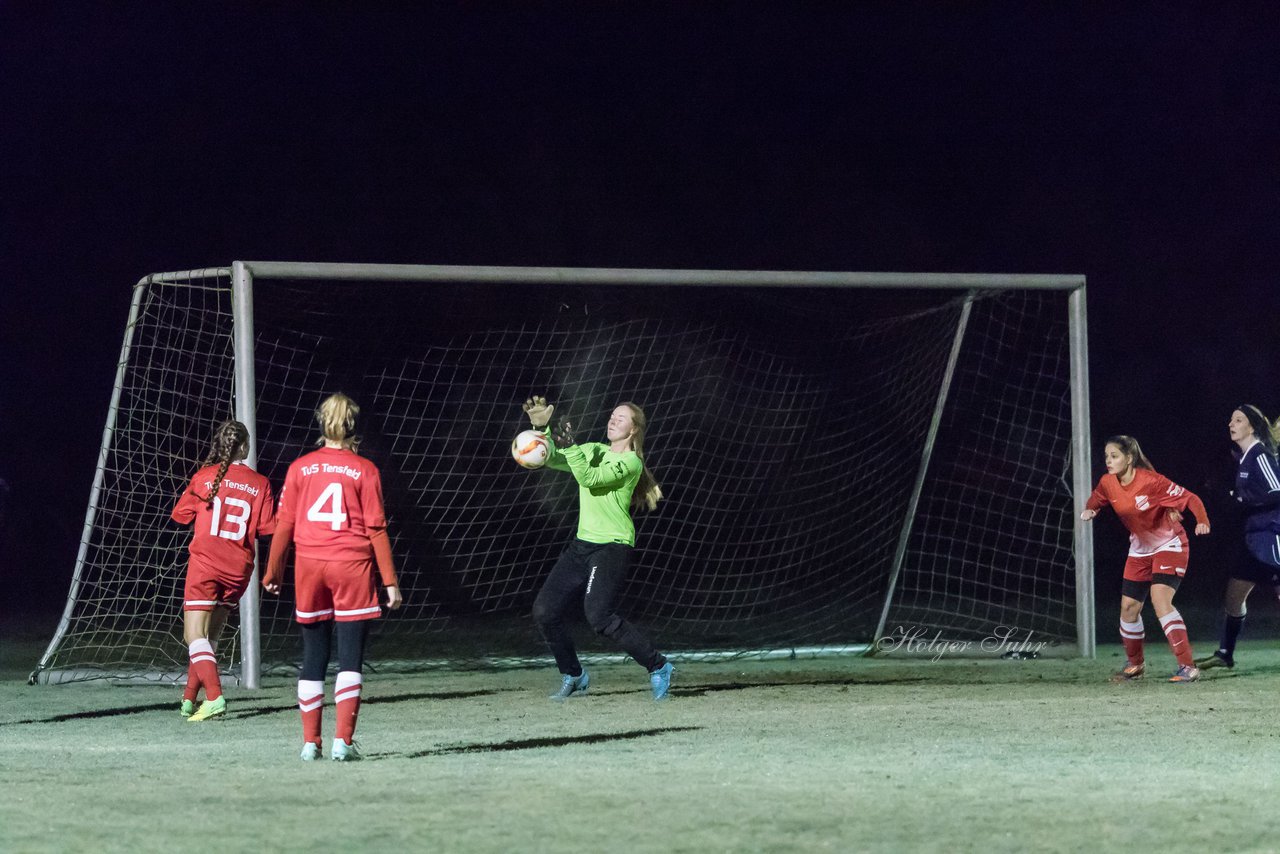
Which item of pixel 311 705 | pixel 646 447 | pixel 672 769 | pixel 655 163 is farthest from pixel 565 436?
pixel 655 163

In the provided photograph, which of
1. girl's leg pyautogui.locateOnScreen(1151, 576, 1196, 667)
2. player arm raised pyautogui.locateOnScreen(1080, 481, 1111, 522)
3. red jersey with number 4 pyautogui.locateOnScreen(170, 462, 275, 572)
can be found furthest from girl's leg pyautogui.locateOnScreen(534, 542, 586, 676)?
girl's leg pyautogui.locateOnScreen(1151, 576, 1196, 667)

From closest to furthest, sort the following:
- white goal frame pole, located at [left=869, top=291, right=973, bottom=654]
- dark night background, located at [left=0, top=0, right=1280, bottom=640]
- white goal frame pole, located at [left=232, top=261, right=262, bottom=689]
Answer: white goal frame pole, located at [left=232, top=261, right=262, bottom=689]
white goal frame pole, located at [left=869, top=291, right=973, bottom=654]
dark night background, located at [left=0, top=0, right=1280, bottom=640]

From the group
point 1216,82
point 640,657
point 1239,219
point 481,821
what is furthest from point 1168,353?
point 481,821

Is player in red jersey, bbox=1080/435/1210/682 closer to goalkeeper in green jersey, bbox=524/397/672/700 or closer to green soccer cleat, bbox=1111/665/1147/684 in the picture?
green soccer cleat, bbox=1111/665/1147/684

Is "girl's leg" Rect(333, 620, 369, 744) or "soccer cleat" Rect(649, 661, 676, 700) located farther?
"soccer cleat" Rect(649, 661, 676, 700)

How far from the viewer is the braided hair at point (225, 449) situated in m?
7.41

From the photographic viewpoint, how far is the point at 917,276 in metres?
10.3

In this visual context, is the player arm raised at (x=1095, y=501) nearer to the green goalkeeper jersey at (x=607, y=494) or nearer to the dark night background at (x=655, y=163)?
the green goalkeeper jersey at (x=607, y=494)

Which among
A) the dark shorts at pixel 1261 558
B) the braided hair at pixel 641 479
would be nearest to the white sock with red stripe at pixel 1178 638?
the dark shorts at pixel 1261 558

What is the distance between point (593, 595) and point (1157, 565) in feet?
10.8

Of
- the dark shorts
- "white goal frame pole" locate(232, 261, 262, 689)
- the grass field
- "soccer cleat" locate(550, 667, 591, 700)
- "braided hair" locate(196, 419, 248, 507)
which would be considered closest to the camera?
the grass field

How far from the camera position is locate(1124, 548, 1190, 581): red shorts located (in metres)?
8.70

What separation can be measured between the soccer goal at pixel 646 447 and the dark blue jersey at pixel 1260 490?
1.20 metres

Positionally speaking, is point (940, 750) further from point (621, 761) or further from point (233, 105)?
point (233, 105)
